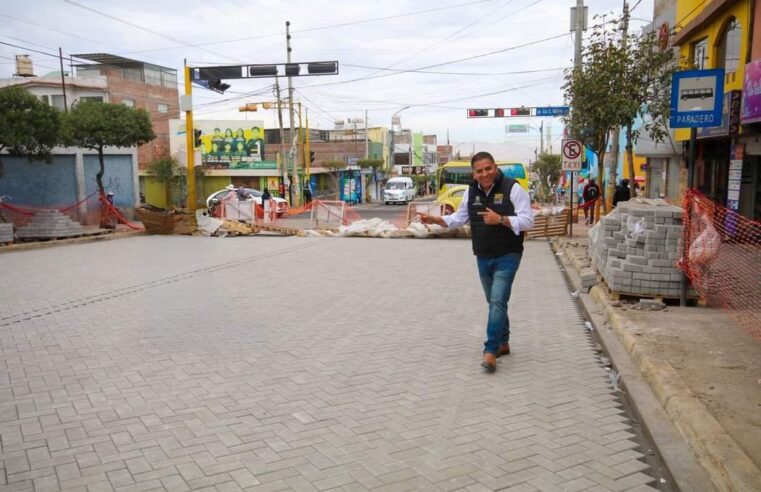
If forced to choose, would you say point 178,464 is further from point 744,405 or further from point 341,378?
point 744,405

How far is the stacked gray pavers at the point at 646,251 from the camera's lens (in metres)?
6.85

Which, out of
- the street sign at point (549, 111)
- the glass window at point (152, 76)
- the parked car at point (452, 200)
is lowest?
the parked car at point (452, 200)

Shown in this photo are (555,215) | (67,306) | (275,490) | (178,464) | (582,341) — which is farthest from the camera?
(555,215)

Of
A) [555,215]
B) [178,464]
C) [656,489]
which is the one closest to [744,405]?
[656,489]

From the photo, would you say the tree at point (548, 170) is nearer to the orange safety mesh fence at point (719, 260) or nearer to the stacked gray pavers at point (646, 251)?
the stacked gray pavers at point (646, 251)

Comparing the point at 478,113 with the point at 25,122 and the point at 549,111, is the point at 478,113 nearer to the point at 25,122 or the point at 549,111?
the point at 549,111

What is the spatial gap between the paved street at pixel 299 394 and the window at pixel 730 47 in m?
8.55

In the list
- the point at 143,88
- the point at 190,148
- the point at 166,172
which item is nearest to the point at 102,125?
the point at 190,148

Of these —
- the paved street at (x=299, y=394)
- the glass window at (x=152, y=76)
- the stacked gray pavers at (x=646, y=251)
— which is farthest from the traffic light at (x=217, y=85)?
the glass window at (x=152, y=76)

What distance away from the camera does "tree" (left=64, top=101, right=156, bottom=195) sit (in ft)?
66.5

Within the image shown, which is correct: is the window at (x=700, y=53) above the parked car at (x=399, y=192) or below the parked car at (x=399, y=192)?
above

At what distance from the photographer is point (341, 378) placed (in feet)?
16.7

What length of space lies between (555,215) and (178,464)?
15.9 metres

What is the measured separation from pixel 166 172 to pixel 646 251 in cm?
3821
